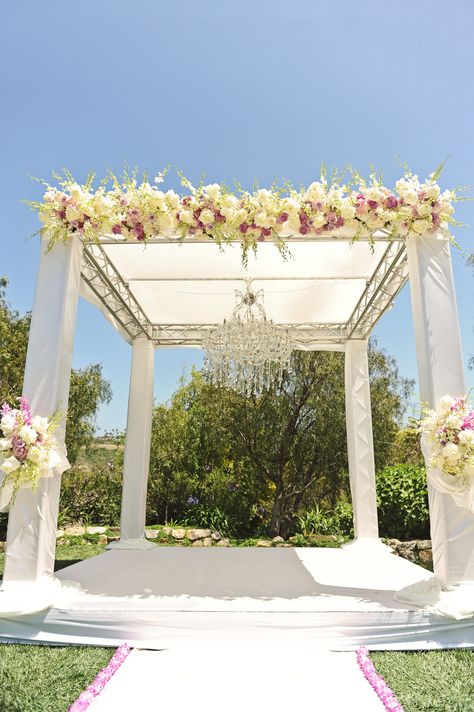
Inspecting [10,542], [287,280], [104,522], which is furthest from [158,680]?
[104,522]

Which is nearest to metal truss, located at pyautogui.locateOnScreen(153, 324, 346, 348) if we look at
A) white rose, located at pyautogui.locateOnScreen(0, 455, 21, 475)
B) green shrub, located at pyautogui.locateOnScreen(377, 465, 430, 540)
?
green shrub, located at pyautogui.locateOnScreen(377, 465, 430, 540)

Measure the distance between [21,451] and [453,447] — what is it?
2.94m

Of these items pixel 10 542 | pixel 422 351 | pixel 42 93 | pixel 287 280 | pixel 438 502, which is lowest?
pixel 10 542

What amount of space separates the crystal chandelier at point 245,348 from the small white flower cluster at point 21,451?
8.01 ft

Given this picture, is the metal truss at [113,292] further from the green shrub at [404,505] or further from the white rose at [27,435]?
the green shrub at [404,505]

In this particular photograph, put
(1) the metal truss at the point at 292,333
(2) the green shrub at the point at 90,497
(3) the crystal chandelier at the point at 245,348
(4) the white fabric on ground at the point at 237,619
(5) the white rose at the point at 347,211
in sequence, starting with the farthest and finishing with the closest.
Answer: (2) the green shrub at the point at 90,497
(1) the metal truss at the point at 292,333
(3) the crystal chandelier at the point at 245,348
(5) the white rose at the point at 347,211
(4) the white fabric on ground at the point at 237,619

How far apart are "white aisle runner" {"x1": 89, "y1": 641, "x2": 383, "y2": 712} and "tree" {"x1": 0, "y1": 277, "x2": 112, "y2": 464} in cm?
686

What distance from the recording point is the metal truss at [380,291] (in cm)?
473

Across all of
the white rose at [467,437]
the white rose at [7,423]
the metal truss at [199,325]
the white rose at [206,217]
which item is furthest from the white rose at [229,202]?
the white rose at [467,437]

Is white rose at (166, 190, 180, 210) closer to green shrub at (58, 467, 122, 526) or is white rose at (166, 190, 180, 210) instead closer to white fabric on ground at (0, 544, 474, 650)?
white fabric on ground at (0, 544, 474, 650)

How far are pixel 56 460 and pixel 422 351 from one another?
289 cm

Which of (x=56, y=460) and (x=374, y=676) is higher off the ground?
(x=56, y=460)

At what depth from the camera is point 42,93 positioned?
207 inches

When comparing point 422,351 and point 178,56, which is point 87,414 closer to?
point 178,56
